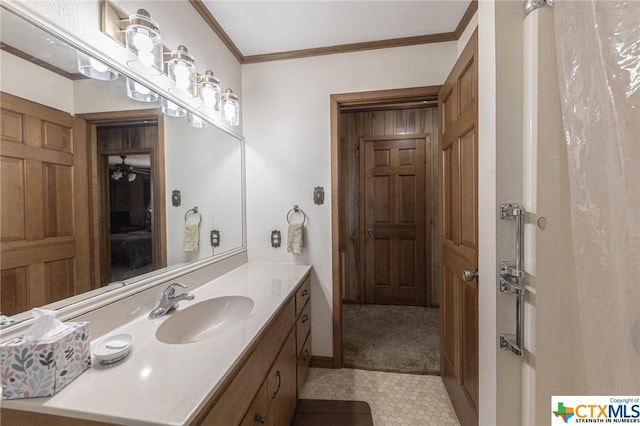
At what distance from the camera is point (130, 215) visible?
106cm

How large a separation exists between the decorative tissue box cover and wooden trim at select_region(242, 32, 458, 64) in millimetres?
2028

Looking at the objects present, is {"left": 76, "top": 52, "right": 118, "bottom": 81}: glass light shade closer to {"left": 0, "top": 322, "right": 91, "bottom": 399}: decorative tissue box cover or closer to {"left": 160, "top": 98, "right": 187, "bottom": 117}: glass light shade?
{"left": 160, "top": 98, "right": 187, "bottom": 117}: glass light shade

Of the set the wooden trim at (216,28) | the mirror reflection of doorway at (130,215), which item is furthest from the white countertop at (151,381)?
the wooden trim at (216,28)

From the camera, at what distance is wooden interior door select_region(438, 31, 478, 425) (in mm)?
1172

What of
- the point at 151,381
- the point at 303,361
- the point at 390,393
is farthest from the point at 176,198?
the point at 390,393

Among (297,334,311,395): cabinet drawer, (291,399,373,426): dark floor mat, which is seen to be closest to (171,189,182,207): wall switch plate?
(297,334,311,395): cabinet drawer

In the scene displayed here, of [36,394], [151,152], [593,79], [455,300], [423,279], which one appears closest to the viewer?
[36,394]

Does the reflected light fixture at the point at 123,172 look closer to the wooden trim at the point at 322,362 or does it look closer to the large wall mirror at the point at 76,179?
the large wall mirror at the point at 76,179

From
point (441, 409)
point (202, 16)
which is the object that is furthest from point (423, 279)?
point (202, 16)

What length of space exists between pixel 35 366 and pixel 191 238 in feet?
2.94

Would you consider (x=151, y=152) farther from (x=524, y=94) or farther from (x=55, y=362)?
(x=524, y=94)

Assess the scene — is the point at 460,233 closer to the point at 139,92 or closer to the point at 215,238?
the point at 215,238

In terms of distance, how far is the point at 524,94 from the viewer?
82cm

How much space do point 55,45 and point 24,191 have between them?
1.54ft
